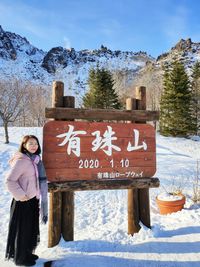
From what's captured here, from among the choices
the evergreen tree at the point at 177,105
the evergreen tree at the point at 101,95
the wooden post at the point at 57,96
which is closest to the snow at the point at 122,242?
the wooden post at the point at 57,96

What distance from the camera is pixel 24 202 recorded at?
132 inches

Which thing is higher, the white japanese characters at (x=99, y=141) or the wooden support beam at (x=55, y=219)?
the white japanese characters at (x=99, y=141)

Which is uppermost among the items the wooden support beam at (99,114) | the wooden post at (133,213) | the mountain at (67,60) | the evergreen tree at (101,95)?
the mountain at (67,60)

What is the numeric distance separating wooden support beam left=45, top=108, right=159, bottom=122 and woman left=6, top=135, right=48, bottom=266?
0.65 meters

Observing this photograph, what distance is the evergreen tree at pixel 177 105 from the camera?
24359 mm

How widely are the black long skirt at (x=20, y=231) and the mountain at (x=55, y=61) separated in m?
72.5

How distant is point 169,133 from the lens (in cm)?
2447

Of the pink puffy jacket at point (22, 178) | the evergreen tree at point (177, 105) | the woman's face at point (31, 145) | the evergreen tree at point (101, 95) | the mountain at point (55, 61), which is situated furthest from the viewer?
the mountain at point (55, 61)

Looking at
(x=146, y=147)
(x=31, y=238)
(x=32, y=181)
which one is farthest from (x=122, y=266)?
(x=146, y=147)

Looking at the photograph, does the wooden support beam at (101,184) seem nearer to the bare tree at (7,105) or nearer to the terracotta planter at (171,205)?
the terracotta planter at (171,205)

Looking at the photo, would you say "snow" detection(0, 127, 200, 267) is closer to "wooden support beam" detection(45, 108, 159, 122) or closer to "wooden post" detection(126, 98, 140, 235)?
"wooden post" detection(126, 98, 140, 235)

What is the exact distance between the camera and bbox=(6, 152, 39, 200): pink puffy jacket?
322 cm

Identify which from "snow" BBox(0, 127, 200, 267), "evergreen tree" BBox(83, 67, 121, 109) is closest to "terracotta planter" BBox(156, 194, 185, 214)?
"snow" BBox(0, 127, 200, 267)

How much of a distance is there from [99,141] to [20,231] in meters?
1.59
